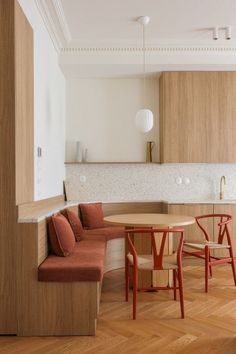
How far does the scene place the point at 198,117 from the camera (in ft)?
17.9

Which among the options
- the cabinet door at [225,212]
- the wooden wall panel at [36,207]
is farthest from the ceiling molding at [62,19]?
the cabinet door at [225,212]

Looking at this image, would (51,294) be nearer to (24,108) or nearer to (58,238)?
(58,238)

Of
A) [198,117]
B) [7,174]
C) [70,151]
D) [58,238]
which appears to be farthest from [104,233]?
[198,117]

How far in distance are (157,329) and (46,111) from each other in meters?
2.68

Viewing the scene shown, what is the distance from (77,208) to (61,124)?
1.36 metres

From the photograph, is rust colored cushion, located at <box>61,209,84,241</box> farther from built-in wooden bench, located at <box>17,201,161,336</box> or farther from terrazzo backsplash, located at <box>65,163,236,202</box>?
terrazzo backsplash, located at <box>65,163,236,202</box>

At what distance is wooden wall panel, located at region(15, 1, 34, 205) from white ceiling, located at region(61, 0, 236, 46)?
117cm

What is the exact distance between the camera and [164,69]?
211 inches

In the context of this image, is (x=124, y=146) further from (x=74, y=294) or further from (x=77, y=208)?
(x=74, y=294)

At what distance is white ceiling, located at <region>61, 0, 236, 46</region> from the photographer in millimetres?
4086

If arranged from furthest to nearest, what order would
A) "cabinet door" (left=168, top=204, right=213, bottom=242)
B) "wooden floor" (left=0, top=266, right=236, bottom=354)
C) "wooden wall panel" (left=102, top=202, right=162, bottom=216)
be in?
"wooden wall panel" (left=102, top=202, right=162, bottom=216), "cabinet door" (left=168, top=204, right=213, bottom=242), "wooden floor" (left=0, top=266, right=236, bottom=354)

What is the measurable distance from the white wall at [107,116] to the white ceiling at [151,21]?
0.86 meters

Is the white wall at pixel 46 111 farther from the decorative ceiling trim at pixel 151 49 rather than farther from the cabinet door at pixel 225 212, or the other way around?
the cabinet door at pixel 225 212

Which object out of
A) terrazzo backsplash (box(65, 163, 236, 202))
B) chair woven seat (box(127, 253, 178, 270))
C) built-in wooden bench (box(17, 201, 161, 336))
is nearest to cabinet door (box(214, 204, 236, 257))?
terrazzo backsplash (box(65, 163, 236, 202))
